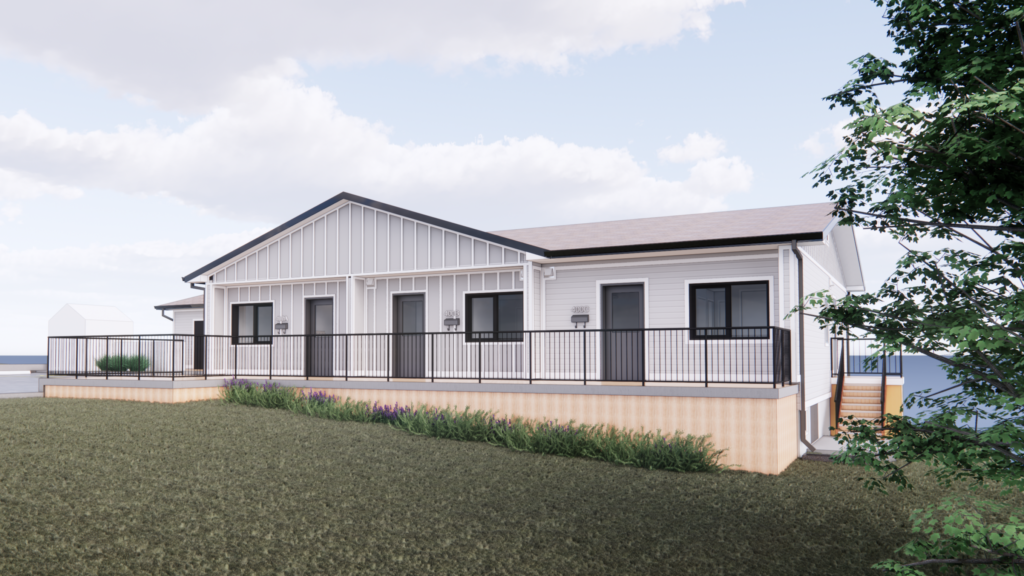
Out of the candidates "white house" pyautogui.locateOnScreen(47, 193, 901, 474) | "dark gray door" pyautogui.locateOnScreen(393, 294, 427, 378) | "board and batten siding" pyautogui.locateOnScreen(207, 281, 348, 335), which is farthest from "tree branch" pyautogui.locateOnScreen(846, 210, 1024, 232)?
"board and batten siding" pyautogui.locateOnScreen(207, 281, 348, 335)

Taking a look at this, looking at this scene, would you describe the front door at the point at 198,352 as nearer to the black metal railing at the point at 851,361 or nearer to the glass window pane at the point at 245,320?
the glass window pane at the point at 245,320

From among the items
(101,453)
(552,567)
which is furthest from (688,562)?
(101,453)

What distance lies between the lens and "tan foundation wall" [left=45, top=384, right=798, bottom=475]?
11258 mm

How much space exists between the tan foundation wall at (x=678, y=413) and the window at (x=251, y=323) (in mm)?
4951

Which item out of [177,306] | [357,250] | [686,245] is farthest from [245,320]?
[686,245]

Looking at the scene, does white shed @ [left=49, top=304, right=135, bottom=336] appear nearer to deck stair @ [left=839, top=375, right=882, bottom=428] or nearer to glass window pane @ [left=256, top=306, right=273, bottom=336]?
glass window pane @ [left=256, top=306, right=273, bottom=336]

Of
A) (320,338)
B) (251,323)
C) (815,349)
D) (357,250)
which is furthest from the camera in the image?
(251,323)

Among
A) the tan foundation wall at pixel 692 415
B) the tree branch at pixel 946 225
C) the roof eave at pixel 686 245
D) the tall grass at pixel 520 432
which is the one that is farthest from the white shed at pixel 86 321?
the tree branch at pixel 946 225

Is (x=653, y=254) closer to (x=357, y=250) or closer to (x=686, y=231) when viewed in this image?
(x=686, y=231)

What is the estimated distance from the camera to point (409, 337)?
16.5m

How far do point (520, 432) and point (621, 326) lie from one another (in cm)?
377

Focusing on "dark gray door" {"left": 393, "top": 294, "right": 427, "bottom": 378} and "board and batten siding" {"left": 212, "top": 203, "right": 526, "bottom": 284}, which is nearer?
"board and batten siding" {"left": 212, "top": 203, "right": 526, "bottom": 284}

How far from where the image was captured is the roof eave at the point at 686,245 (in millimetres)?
12133

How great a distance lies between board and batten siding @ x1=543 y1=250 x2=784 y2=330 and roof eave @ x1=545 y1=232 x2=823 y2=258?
64 cm
